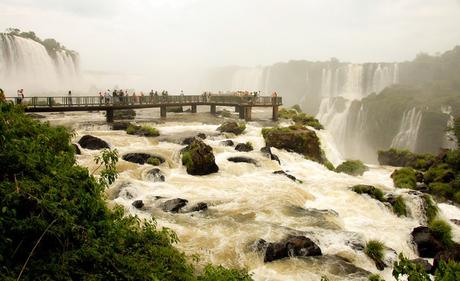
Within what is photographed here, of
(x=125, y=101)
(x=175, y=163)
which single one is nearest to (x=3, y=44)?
(x=125, y=101)

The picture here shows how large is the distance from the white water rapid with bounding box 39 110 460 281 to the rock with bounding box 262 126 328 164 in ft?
7.51

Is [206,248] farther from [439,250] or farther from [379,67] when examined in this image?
[379,67]

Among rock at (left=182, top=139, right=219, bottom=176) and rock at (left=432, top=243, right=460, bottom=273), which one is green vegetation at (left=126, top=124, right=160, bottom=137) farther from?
rock at (left=432, top=243, right=460, bottom=273)

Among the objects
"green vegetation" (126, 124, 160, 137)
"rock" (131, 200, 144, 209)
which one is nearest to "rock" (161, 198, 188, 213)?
"rock" (131, 200, 144, 209)

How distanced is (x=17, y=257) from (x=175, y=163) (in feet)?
54.5

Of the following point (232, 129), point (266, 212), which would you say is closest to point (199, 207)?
point (266, 212)

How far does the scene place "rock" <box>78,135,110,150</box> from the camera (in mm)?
23516

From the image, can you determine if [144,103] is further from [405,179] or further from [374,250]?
[374,250]

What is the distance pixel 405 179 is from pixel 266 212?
13.2m

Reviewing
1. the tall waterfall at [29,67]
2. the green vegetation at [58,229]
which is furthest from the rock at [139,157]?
the tall waterfall at [29,67]

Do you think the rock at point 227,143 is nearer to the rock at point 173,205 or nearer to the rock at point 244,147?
the rock at point 244,147

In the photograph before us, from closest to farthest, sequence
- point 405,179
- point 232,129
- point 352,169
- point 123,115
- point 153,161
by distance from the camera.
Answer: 1. point 153,161
2. point 405,179
3. point 352,169
4. point 232,129
5. point 123,115

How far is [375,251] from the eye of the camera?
41.0 feet

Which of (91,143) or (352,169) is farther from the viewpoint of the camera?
(352,169)
